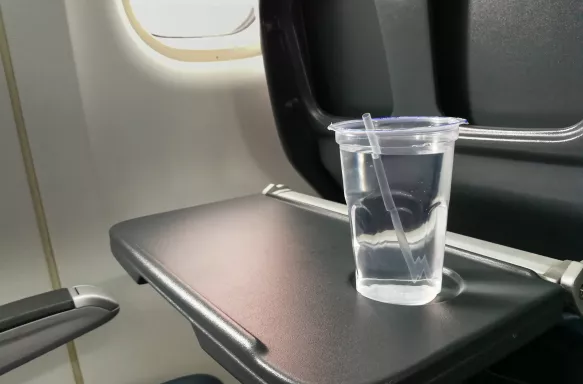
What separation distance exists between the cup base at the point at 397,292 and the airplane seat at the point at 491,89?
0.24 metres

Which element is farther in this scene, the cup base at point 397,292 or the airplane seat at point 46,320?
the airplane seat at point 46,320

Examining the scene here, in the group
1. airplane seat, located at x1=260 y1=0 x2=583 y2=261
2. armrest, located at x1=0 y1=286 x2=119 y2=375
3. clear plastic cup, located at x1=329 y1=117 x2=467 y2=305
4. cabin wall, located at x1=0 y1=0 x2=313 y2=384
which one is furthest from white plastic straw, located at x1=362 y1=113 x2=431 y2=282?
cabin wall, located at x1=0 y1=0 x2=313 y2=384

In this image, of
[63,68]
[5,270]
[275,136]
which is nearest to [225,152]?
[275,136]

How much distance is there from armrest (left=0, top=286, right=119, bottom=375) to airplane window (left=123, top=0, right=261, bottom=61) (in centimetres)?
54

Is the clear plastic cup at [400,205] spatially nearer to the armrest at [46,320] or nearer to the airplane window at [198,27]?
the armrest at [46,320]

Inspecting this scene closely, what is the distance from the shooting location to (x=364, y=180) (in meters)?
0.54

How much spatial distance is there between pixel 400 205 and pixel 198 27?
30.1 inches

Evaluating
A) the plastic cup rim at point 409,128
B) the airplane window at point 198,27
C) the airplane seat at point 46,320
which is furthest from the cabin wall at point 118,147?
the plastic cup rim at point 409,128

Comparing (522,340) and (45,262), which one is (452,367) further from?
(45,262)

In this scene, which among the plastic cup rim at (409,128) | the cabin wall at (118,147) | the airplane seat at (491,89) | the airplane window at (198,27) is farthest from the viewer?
the airplane window at (198,27)

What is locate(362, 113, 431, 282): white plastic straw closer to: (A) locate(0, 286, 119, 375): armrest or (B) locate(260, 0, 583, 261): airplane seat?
(B) locate(260, 0, 583, 261): airplane seat

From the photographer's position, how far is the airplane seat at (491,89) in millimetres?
611

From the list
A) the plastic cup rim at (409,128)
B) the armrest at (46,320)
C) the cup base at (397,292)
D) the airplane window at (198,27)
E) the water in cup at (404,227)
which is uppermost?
the airplane window at (198,27)

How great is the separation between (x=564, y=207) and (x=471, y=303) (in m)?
0.24
